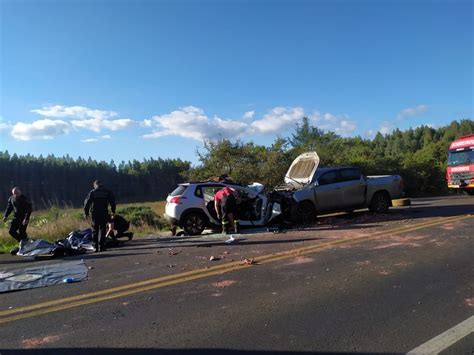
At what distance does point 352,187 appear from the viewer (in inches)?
569

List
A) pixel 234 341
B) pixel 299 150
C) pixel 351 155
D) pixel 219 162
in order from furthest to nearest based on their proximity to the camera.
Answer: pixel 351 155, pixel 299 150, pixel 219 162, pixel 234 341

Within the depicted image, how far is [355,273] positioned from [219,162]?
55.9 feet

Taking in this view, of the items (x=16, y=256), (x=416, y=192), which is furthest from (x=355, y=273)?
(x=416, y=192)

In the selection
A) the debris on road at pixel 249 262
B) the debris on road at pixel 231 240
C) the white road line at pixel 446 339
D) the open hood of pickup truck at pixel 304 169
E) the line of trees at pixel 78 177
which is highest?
the line of trees at pixel 78 177

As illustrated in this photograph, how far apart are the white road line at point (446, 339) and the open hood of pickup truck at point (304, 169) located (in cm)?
957

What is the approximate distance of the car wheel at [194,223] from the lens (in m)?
12.9

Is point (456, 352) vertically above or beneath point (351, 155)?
beneath

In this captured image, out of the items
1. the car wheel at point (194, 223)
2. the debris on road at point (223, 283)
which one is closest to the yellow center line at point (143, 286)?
the debris on road at point (223, 283)

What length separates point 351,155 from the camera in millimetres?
31766

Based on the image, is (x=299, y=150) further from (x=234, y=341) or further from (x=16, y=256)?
(x=234, y=341)

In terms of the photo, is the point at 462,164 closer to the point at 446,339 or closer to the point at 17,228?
the point at 17,228

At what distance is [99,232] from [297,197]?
5843mm

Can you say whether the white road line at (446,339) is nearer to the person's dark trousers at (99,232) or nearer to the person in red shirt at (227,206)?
the person in red shirt at (227,206)

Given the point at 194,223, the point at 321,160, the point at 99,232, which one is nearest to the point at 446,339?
the point at 99,232
